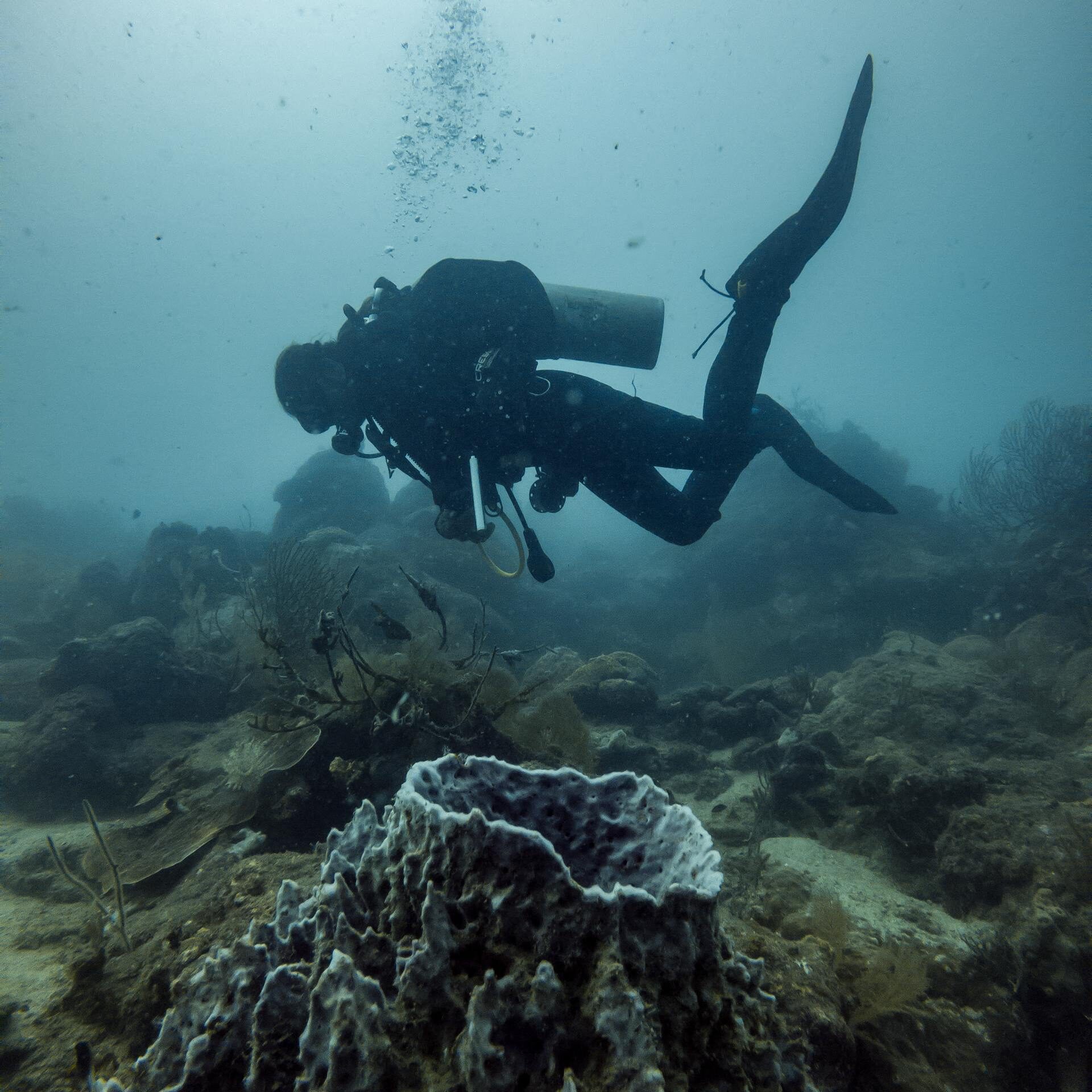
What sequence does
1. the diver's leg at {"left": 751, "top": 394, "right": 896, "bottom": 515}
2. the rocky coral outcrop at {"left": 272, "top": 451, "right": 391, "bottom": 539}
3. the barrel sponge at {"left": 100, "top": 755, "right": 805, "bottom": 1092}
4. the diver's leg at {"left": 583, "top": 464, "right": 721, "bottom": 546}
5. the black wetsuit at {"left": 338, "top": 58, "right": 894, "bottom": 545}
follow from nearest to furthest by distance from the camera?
the barrel sponge at {"left": 100, "top": 755, "right": 805, "bottom": 1092} < the black wetsuit at {"left": 338, "top": 58, "right": 894, "bottom": 545} < the diver's leg at {"left": 583, "top": 464, "right": 721, "bottom": 546} < the diver's leg at {"left": 751, "top": 394, "right": 896, "bottom": 515} < the rocky coral outcrop at {"left": 272, "top": 451, "right": 391, "bottom": 539}

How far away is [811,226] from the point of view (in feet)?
19.0

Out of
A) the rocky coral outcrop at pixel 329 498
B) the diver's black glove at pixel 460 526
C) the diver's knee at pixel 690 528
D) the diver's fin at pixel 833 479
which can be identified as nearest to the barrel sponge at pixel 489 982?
the diver's black glove at pixel 460 526

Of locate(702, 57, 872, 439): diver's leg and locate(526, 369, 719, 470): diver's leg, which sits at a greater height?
locate(702, 57, 872, 439): diver's leg

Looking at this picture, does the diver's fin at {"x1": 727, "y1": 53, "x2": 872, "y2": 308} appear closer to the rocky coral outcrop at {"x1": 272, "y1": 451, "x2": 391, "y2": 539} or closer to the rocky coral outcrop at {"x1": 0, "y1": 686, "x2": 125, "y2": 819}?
the rocky coral outcrop at {"x1": 0, "y1": 686, "x2": 125, "y2": 819}

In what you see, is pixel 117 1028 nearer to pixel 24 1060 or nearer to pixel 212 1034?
pixel 24 1060

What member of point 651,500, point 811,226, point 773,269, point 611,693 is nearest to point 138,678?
point 611,693

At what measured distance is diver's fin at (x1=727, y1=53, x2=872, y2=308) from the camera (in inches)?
227

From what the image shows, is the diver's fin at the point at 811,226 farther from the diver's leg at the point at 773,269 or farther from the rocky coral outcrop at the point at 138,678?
the rocky coral outcrop at the point at 138,678

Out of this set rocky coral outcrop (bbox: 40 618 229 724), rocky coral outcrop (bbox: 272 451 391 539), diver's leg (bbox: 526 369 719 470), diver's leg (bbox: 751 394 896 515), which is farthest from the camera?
rocky coral outcrop (bbox: 272 451 391 539)

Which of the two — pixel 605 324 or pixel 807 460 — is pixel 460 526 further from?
pixel 807 460

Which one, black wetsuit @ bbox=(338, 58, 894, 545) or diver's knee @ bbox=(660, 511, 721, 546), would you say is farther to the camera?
diver's knee @ bbox=(660, 511, 721, 546)

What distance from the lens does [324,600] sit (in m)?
8.62

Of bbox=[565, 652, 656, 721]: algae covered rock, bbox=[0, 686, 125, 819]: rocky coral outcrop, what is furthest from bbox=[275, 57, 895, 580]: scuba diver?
bbox=[0, 686, 125, 819]: rocky coral outcrop

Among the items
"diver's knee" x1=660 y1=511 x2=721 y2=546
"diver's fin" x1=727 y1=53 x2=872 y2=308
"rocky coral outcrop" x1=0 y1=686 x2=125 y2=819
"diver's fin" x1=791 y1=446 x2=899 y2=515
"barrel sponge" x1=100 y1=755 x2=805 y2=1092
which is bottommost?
"rocky coral outcrop" x1=0 y1=686 x2=125 y2=819
